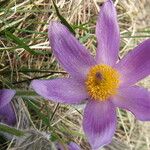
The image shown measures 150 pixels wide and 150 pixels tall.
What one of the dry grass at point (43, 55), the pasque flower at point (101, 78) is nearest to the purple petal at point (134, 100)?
the pasque flower at point (101, 78)

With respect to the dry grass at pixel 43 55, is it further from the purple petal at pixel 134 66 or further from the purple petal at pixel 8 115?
the purple petal at pixel 134 66

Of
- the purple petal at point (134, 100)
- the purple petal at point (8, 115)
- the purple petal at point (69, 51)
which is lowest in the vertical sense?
the purple petal at point (8, 115)

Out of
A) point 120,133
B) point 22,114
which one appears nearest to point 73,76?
point 22,114

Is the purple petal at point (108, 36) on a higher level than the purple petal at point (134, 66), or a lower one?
higher

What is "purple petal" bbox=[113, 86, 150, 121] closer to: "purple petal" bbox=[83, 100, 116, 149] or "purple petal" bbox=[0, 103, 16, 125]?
"purple petal" bbox=[83, 100, 116, 149]

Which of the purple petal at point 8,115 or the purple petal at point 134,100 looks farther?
the purple petal at point 8,115

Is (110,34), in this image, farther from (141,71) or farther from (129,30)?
(129,30)
